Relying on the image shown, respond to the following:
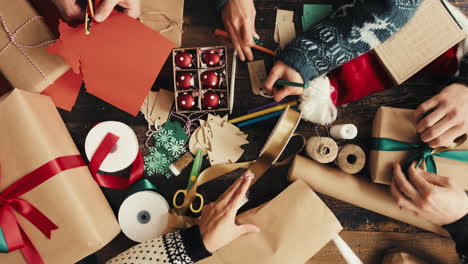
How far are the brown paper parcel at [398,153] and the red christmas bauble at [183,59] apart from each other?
596 millimetres

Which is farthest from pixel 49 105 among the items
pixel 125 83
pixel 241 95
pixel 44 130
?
pixel 241 95

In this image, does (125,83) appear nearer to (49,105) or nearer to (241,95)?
(49,105)

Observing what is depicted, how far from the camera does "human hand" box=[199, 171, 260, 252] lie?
82cm

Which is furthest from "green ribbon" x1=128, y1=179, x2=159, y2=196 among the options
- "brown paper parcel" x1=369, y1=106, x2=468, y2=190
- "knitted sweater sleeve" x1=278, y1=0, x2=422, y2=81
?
"brown paper parcel" x1=369, y1=106, x2=468, y2=190

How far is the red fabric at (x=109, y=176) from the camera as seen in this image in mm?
963

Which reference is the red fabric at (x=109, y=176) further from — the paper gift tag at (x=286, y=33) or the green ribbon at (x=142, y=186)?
the paper gift tag at (x=286, y=33)

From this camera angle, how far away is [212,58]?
0.96 meters

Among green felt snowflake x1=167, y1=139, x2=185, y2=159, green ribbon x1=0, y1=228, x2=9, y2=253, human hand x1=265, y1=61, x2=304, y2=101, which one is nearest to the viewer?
green ribbon x1=0, y1=228, x2=9, y2=253

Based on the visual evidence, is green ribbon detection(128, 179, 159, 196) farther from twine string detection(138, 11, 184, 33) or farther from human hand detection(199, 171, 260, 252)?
twine string detection(138, 11, 184, 33)

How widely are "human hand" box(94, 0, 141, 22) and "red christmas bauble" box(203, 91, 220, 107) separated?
0.32 m

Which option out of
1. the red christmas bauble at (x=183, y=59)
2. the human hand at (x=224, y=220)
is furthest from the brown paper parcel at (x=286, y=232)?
the red christmas bauble at (x=183, y=59)

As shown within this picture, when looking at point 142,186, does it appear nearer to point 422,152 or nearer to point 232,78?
point 232,78

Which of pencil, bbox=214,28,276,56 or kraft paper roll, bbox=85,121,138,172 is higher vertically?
pencil, bbox=214,28,276,56

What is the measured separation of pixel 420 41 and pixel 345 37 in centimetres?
24
